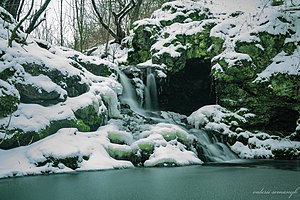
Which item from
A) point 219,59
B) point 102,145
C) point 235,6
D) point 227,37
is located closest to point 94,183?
point 102,145

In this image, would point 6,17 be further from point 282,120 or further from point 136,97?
point 282,120

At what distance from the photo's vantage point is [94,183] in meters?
4.25

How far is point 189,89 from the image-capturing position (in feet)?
34.6

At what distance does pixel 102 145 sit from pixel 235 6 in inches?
384

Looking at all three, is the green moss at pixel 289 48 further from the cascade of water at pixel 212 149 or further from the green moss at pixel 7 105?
the green moss at pixel 7 105

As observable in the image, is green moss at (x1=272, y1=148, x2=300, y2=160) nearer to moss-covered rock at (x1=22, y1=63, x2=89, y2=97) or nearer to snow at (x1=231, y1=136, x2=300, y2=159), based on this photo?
snow at (x1=231, y1=136, x2=300, y2=159)

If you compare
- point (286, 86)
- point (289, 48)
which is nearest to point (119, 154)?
point (286, 86)

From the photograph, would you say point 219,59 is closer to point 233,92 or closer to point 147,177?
point 233,92

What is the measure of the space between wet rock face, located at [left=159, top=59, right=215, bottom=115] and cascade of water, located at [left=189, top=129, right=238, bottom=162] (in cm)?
251

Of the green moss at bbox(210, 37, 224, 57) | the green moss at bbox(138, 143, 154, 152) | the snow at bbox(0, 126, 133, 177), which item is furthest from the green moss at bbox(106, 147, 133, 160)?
the green moss at bbox(210, 37, 224, 57)

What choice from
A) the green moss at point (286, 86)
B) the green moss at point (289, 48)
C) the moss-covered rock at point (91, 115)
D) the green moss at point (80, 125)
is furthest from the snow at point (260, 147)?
the green moss at point (80, 125)

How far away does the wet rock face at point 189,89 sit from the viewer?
1019 centimetres

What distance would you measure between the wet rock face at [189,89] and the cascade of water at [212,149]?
2.51m

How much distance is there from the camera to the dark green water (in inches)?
133
